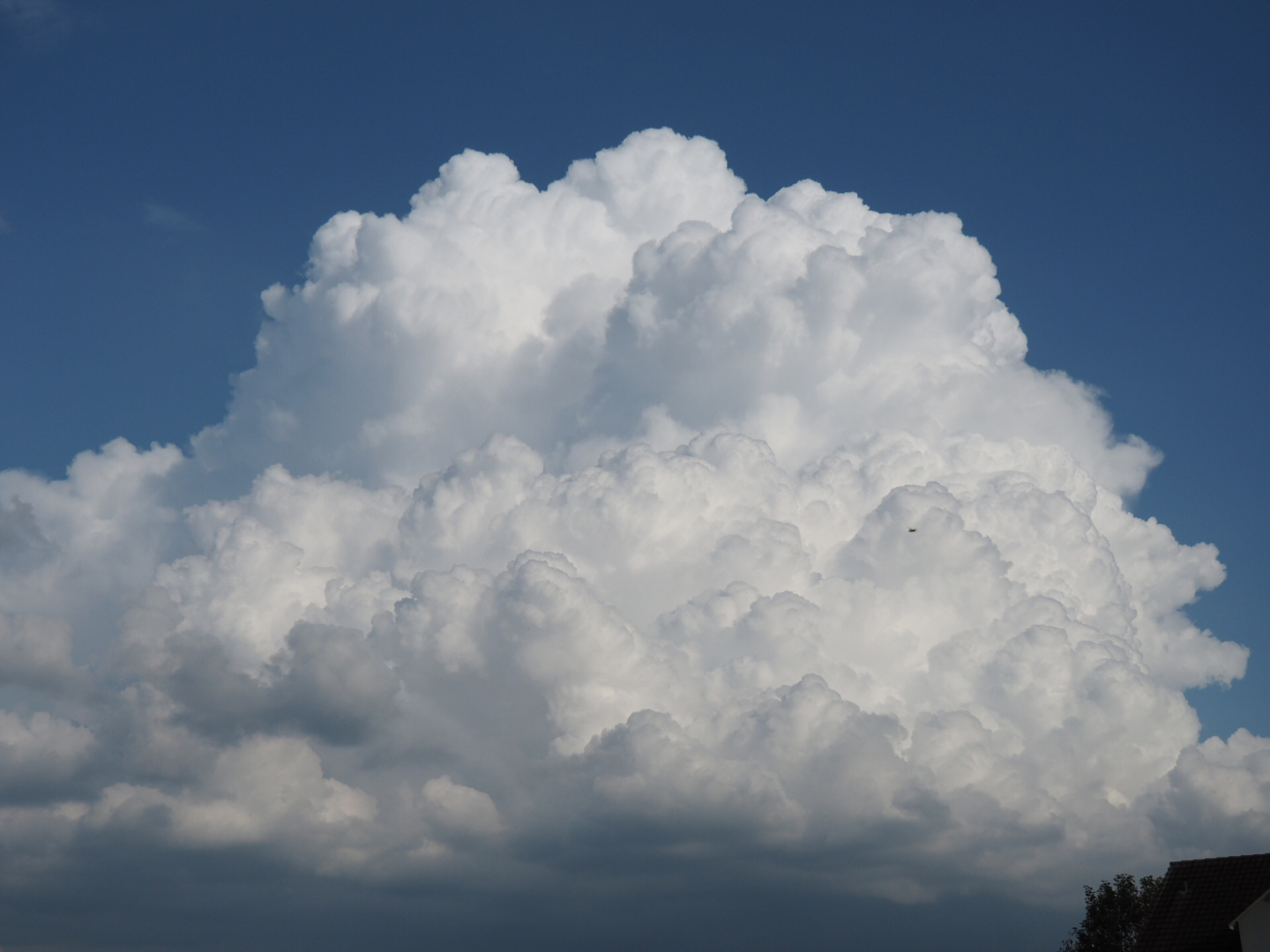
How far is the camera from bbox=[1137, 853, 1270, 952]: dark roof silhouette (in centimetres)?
7869

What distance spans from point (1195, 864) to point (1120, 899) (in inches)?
1683

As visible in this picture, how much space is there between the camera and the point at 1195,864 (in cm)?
8406

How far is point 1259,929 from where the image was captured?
75375 mm

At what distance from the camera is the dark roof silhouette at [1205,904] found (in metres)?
78.7

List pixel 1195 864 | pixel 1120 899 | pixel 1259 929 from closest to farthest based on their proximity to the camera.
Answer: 1. pixel 1259 929
2. pixel 1195 864
3. pixel 1120 899

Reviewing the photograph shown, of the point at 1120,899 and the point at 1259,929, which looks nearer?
the point at 1259,929

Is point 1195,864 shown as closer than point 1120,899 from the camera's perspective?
Yes

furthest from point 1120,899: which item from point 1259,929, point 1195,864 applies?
point 1259,929

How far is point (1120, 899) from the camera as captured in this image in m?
122

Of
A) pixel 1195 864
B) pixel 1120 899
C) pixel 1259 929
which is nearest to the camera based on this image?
pixel 1259 929

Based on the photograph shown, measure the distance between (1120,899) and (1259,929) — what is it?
1975 inches

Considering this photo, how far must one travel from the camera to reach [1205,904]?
266ft

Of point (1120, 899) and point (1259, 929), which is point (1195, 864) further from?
point (1120, 899)

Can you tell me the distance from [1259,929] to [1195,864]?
8.79 meters
